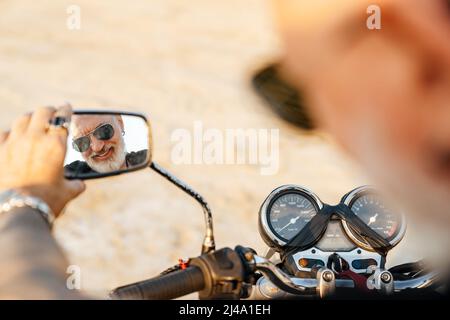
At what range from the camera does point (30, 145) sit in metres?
1.00

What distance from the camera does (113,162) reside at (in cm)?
129

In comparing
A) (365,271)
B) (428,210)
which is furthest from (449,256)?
(365,271)

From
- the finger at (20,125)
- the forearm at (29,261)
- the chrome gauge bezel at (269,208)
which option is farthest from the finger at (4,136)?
the chrome gauge bezel at (269,208)

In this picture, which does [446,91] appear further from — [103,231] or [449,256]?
[103,231]

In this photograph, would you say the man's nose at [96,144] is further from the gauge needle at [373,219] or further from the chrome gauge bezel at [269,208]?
the gauge needle at [373,219]

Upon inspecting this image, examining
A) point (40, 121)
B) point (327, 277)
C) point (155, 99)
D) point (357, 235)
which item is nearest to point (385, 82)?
point (40, 121)

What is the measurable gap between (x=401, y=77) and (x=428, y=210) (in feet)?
0.31

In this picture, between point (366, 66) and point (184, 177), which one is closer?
point (366, 66)

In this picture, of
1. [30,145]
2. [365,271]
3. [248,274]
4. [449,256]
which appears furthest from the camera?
[365,271]

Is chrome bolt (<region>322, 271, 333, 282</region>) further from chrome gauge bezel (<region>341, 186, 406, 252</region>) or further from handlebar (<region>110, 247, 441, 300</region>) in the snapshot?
chrome gauge bezel (<region>341, 186, 406, 252</region>)

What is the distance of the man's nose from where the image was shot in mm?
1269

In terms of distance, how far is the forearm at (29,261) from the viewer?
85 cm

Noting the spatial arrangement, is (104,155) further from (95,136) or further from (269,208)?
(269,208)

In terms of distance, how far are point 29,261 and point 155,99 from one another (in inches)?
310
